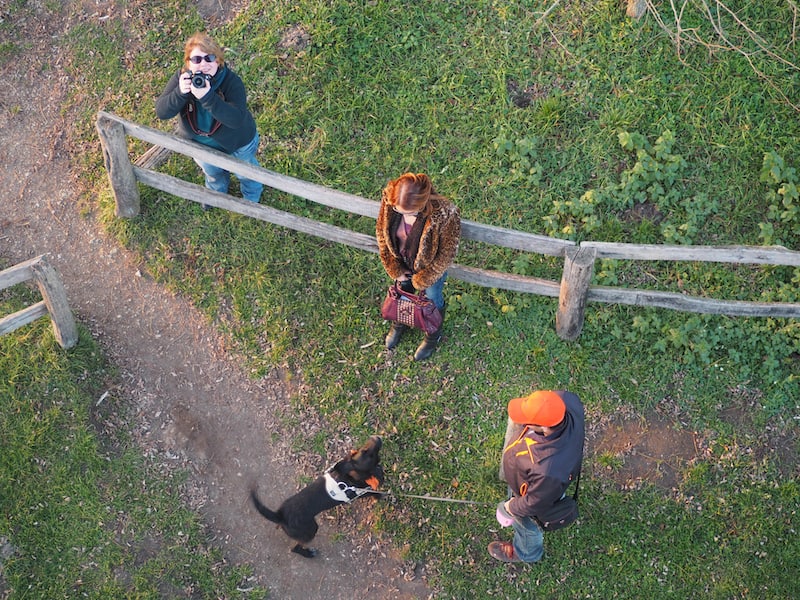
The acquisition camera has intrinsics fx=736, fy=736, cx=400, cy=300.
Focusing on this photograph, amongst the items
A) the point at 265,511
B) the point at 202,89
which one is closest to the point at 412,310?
the point at 265,511

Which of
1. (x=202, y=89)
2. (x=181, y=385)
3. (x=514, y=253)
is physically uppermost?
(x=202, y=89)

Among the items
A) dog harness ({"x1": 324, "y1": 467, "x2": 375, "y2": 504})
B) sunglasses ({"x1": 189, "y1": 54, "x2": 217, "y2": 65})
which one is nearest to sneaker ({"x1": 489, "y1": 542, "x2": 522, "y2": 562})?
dog harness ({"x1": 324, "y1": 467, "x2": 375, "y2": 504})

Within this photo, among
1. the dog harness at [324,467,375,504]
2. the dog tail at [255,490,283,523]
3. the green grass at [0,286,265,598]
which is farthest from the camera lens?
the green grass at [0,286,265,598]

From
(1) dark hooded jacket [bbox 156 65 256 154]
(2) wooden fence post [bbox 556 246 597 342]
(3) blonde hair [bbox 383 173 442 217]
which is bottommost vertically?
(2) wooden fence post [bbox 556 246 597 342]

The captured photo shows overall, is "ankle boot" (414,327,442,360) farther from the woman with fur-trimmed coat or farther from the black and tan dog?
the black and tan dog

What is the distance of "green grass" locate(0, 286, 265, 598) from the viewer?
6094mm

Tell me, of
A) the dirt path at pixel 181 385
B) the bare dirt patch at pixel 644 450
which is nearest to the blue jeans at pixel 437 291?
the dirt path at pixel 181 385

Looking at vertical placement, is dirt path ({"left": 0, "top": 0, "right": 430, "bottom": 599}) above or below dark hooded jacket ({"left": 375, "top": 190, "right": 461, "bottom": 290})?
below

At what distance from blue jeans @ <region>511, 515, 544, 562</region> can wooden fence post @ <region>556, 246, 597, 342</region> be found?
1.84 metres

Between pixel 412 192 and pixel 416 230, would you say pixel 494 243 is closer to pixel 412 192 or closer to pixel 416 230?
pixel 416 230

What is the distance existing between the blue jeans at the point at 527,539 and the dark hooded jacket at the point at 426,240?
2036 millimetres

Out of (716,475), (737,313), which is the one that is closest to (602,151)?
(737,313)

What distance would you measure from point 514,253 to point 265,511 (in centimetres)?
349

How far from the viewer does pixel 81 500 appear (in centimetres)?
631
